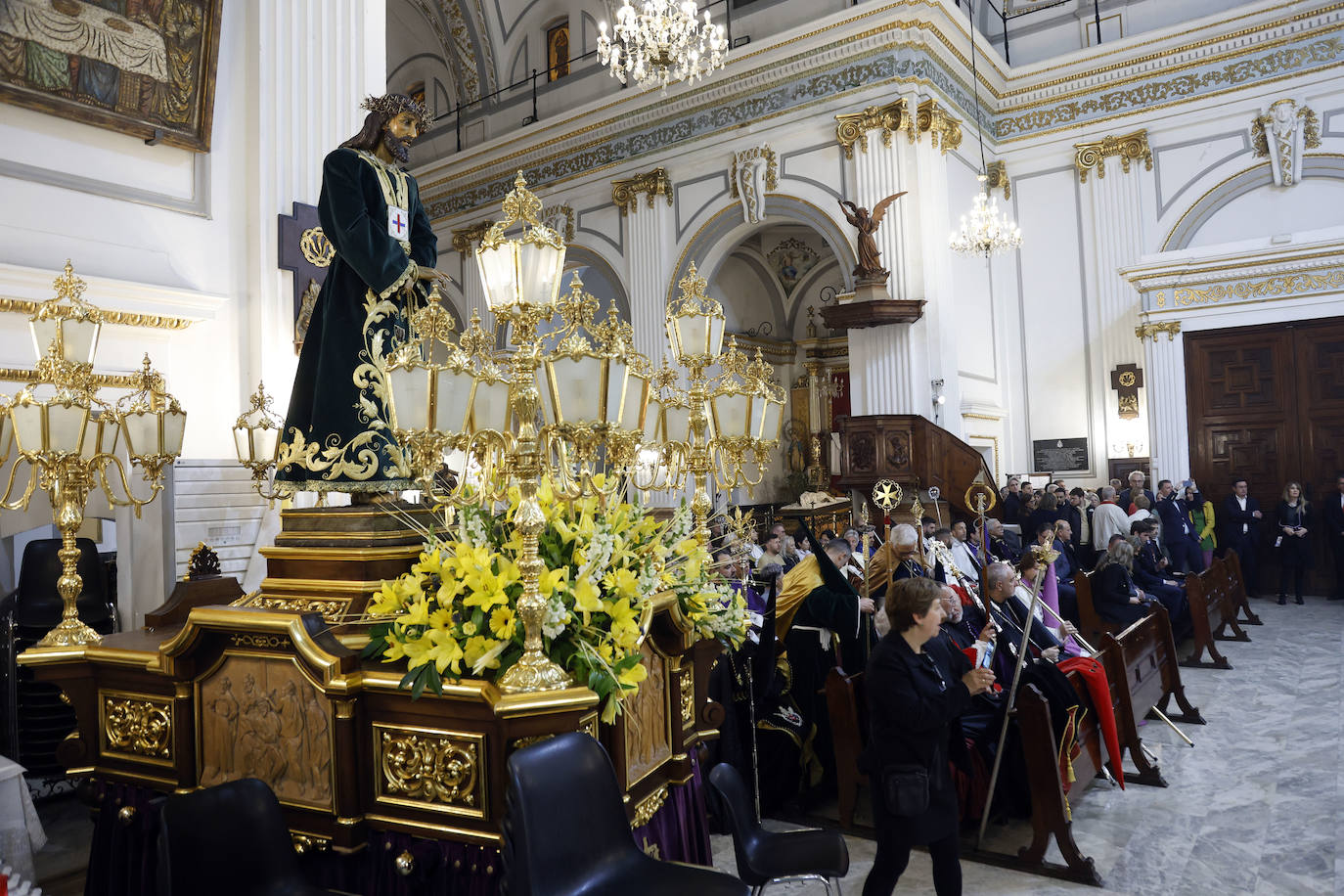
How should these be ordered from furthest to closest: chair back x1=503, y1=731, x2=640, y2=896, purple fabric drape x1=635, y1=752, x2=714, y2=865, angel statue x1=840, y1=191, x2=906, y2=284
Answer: angel statue x1=840, y1=191, x2=906, y2=284 → purple fabric drape x1=635, y1=752, x2=714, y2=865 → chair back x1=503, y1=731, x2=640, y2=896

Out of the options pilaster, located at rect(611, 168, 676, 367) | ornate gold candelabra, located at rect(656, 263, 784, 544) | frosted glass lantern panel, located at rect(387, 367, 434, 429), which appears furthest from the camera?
pilaster, located at rect(611, 168, 676, 367)

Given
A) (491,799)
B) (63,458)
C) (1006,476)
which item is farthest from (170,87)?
(1006,476)

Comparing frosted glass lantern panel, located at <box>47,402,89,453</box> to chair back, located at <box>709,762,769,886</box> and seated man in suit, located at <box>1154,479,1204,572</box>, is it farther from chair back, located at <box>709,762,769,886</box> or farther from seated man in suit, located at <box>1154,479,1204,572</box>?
seated man in suit, located at <box>1154,479,1204,572</box>

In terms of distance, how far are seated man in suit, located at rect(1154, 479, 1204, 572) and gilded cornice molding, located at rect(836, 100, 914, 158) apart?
Answer: 5885 mm

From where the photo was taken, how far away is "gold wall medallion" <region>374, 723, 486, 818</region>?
2.50 metres

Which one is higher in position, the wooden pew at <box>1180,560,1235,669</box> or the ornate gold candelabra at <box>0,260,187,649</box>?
the ornate gold candelabra at <box>0,260,187,649</box>

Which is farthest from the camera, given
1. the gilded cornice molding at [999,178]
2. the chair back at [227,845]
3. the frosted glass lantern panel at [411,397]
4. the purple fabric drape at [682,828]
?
the gilded cornice molding at [999,178]

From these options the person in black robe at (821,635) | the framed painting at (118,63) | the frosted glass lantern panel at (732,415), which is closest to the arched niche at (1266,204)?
the person in black robe at (821,635)

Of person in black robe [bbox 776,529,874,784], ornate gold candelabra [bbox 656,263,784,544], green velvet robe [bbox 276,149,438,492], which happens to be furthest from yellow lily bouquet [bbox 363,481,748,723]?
person in black robe [bbox 776,529,874,784]

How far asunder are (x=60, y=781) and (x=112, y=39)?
4184 mm

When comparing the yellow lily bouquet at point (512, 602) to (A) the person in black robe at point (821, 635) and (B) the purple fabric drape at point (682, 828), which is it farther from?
(A) the person in black robe at point (821, 635)

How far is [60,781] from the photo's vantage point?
5090 millimetres

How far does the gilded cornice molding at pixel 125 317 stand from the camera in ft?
14.8

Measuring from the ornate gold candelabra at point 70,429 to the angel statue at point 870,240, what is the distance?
9694 millimetres
